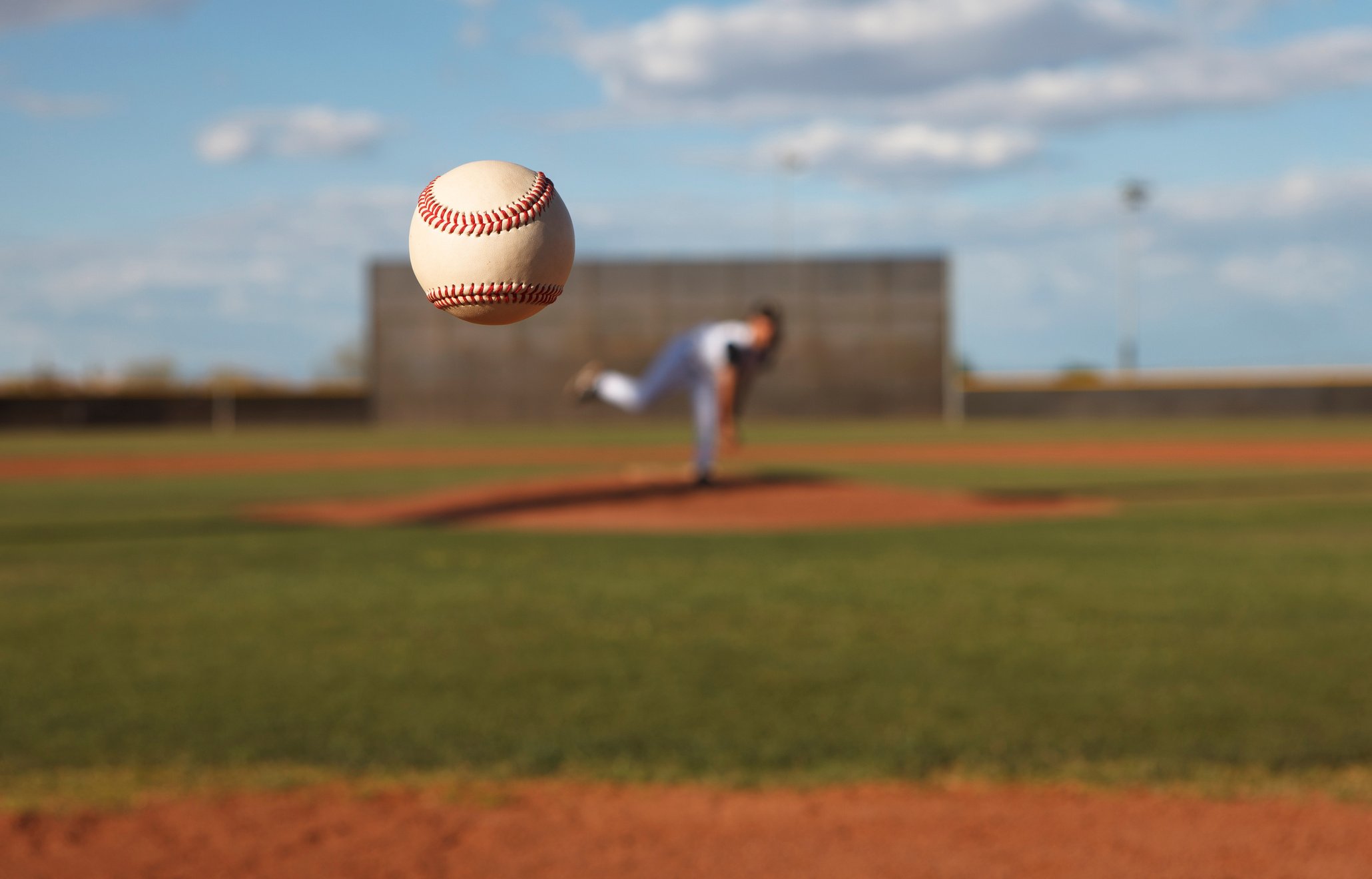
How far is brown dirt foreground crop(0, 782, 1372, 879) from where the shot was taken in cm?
366

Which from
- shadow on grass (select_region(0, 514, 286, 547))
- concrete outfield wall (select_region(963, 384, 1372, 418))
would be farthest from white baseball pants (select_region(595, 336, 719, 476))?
concrete outfield wall (select_region(963, 384, 1372, 418))

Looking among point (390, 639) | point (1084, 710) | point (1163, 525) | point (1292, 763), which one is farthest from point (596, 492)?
point (1292, 763)

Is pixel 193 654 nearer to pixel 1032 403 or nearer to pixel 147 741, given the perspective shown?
pixel 147 741

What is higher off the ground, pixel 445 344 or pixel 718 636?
pixel 445 344

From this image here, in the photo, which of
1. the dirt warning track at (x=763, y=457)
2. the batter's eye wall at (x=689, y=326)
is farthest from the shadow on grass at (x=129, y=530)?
the batter's eye wall at (x=689, y=326)

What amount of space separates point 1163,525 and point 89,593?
979cm

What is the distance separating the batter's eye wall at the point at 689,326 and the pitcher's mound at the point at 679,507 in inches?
983

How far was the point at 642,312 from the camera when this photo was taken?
3975 cm

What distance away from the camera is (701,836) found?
13.0ft

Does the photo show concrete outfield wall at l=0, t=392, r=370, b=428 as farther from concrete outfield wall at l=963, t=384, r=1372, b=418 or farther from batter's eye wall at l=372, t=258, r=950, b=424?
concrete outfield wall at l=963, t=384, r=1372, b=418

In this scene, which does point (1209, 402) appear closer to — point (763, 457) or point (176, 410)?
point (763, 457)

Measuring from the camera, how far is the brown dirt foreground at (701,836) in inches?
144

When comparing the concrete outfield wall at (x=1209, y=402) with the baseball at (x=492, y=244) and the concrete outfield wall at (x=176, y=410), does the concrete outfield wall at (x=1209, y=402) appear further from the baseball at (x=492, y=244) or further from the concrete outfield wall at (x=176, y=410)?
the baseball at (x=492, y=244)

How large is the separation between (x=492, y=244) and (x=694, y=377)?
1141 cm
